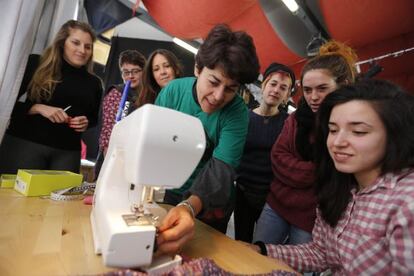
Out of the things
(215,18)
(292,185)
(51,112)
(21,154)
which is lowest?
(21,154)

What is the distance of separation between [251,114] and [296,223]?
0.74 meters

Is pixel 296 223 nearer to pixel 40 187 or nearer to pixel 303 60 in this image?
pixel 40 187

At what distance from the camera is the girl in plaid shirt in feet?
2.36

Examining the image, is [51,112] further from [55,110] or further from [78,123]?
[78,123]

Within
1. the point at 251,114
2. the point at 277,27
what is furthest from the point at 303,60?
the point at 251,114

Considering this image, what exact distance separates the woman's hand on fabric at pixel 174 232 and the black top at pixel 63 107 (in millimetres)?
1026

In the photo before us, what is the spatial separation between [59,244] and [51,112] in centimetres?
90

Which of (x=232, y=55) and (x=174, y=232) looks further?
(x=232, y=55)

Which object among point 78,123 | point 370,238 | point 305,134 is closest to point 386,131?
point 370,238

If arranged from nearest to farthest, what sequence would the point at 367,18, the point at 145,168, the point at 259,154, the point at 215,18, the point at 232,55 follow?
the point at 145,168
the point at 232,55
the point at 259,154
the point at 367,18
the point at 215,18

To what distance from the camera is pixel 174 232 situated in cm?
64

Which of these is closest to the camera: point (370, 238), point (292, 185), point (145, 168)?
point (145, 168)

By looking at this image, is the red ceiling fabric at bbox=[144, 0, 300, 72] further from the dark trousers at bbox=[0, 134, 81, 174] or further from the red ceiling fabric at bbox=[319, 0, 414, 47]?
the dark trousers at bbox=[0, 134, 81, 174]

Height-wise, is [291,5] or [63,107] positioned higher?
[291,5]
